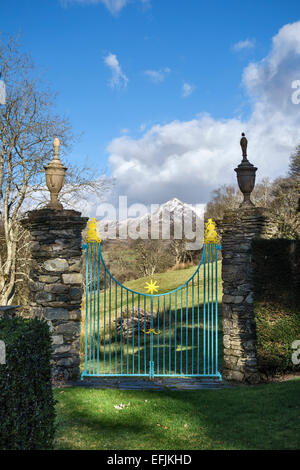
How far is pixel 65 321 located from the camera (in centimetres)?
648

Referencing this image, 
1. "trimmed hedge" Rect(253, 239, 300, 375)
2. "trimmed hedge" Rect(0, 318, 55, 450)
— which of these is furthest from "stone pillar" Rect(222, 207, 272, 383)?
"trimmed hedge" Rect(0, 318, 55, 450)

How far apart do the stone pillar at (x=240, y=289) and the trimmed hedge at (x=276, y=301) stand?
0.15 meters

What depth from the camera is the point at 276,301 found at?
6805mm

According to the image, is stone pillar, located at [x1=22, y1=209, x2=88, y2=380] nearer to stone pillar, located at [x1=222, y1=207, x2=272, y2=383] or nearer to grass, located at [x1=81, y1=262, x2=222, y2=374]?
grass, located at [x1=81, y1=262, x2=222, y2=374]

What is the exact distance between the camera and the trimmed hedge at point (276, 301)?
675 centimetres

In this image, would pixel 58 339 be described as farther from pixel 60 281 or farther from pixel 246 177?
pixel 246 177

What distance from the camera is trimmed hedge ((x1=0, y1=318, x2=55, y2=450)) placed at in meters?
3.07

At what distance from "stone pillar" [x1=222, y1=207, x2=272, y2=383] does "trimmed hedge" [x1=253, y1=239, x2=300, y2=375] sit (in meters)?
0.15

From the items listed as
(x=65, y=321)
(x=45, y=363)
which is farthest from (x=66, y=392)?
(x=45, y=363)

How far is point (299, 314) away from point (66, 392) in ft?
13.2

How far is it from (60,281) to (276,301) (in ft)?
12.1

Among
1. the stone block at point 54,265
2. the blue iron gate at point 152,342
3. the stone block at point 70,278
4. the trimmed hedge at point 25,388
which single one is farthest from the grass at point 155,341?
the trimmed hedge at point 25,388

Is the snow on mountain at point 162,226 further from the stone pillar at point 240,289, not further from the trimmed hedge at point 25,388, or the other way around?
the trimmed hedge at point 25,388
